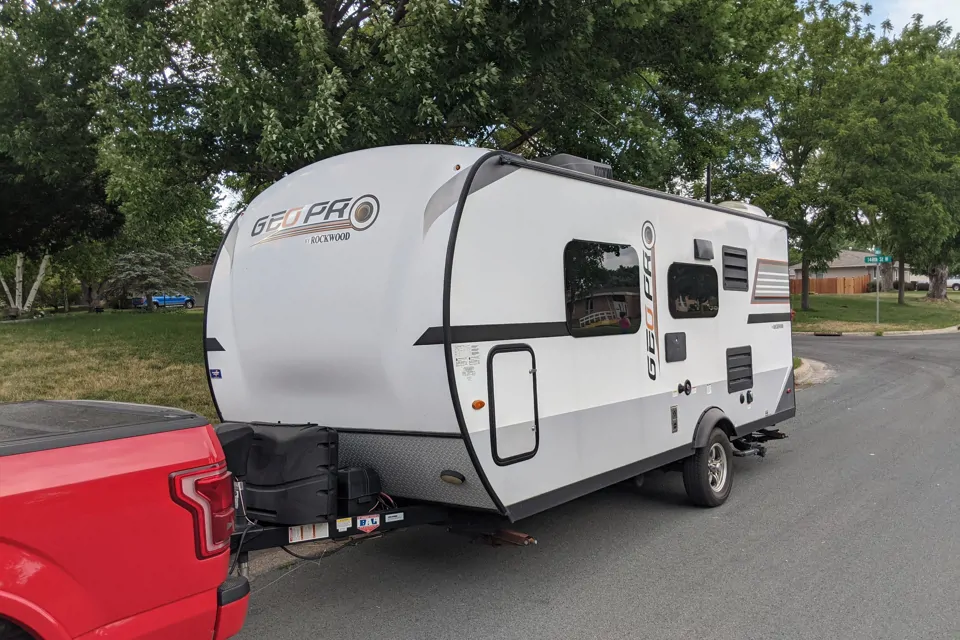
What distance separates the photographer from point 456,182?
4012 mm

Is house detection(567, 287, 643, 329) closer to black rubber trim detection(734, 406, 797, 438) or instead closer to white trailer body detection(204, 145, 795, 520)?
white trailer body detection(204, 145, 795, 520)

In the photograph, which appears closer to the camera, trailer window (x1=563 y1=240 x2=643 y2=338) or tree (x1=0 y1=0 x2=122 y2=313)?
trailer window (x1=563 y1=240 x2=643 y2=338)

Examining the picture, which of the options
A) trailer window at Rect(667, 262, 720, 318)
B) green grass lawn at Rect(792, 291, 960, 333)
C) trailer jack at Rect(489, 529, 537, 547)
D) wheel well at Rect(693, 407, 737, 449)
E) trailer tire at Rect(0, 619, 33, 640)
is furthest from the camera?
green grass lawn at Rect(792, 291, 960, 333)

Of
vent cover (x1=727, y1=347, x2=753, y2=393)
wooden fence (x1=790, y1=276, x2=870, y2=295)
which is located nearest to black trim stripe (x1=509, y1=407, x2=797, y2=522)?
vent cover (x1=727, y1=347, x2=753, y2=393)

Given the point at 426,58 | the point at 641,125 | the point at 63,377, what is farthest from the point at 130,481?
the point at 63,377

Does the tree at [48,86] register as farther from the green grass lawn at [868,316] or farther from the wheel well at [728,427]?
the green grass lawn at [868,316]

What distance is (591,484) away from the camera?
475 cm

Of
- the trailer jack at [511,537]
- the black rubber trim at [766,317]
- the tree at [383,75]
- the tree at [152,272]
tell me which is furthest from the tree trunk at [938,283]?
the trailer jack at [511,537]

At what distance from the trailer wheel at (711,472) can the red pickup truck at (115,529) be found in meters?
4.19

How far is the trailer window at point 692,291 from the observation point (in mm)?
5711

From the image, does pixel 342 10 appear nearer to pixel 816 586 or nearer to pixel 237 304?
pixel 237 304

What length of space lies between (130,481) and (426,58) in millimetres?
6137

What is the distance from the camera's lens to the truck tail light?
8.36 feet

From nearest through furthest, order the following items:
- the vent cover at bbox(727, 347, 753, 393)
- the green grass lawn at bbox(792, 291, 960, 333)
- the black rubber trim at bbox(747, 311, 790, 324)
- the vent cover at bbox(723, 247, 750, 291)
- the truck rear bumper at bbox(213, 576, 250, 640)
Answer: the truck rear bumper at bbox(213, 576, 250, 640) < the vent cover at bbox(727, 347, 753, 393) < the vent cover at bbox(723, 247, 750, 291) < the black rubber trim at bbox(747, 311, 790, 324) < the green grass lawn at bbox(792, 291, 960, 333)
